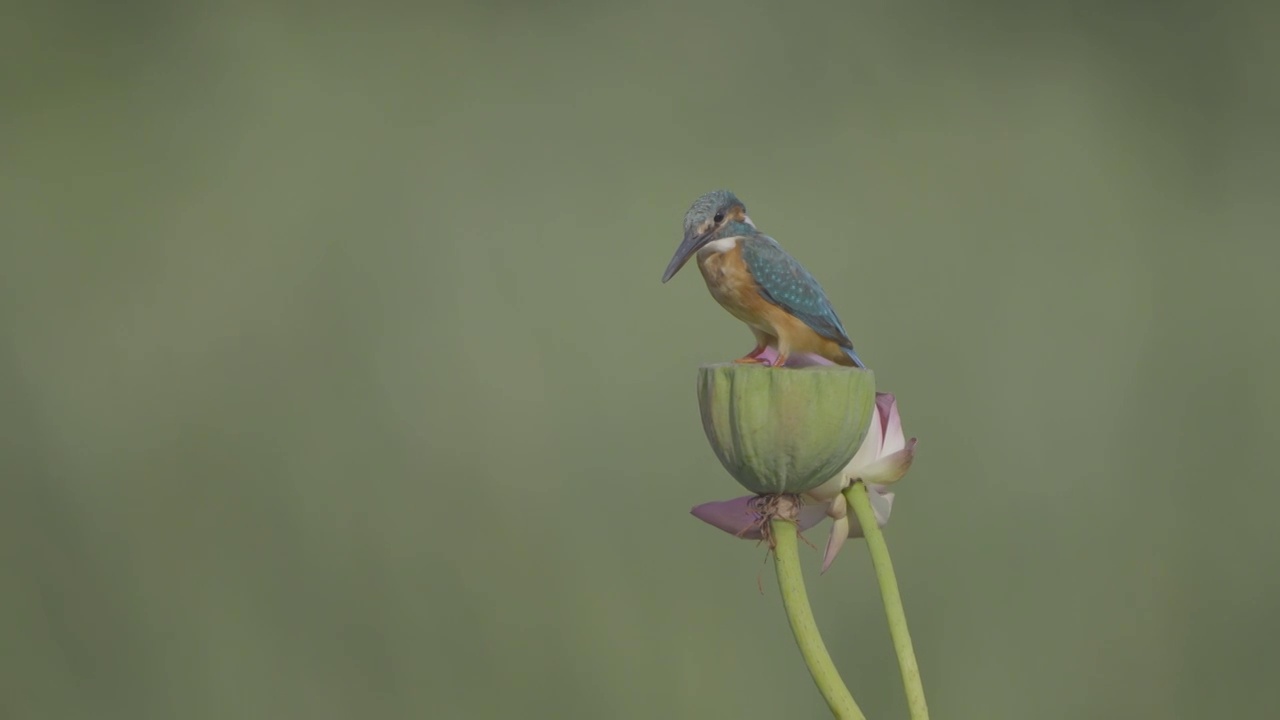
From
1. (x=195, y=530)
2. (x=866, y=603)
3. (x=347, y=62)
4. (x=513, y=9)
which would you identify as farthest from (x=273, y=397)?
(x=866, y=603)

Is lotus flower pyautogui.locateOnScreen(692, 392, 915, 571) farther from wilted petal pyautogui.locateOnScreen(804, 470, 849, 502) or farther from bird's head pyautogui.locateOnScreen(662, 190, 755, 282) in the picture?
bird's head pyautogui.locateOnScreen(662, 190, 755, 282)

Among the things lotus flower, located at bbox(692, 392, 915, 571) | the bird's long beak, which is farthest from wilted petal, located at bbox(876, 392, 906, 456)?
the bird's long beak

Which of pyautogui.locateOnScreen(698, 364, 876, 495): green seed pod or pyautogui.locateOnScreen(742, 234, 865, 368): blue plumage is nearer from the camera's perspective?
pyautogui.locateOnScreen(698, 364, 876, 495): green seed pod

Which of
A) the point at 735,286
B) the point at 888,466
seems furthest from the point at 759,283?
the point at 888,466

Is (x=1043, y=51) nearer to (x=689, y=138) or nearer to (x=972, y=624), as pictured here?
(x=689, y=138)

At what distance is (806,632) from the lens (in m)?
0.35

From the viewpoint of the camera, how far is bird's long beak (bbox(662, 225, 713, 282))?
1.57 ft

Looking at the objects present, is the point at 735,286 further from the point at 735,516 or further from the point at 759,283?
the point at 735,516

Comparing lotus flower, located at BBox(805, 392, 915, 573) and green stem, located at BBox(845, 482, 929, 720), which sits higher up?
lotus flower, located at BBox(805, 392, 915, 573)

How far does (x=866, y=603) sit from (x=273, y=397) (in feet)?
2.04

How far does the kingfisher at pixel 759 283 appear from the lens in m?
0.48

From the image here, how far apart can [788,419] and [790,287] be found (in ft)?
0.43

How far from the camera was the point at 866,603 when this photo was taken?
1133 mm

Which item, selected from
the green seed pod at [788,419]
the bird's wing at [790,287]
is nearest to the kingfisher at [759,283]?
the bird's wing at [790,287]
